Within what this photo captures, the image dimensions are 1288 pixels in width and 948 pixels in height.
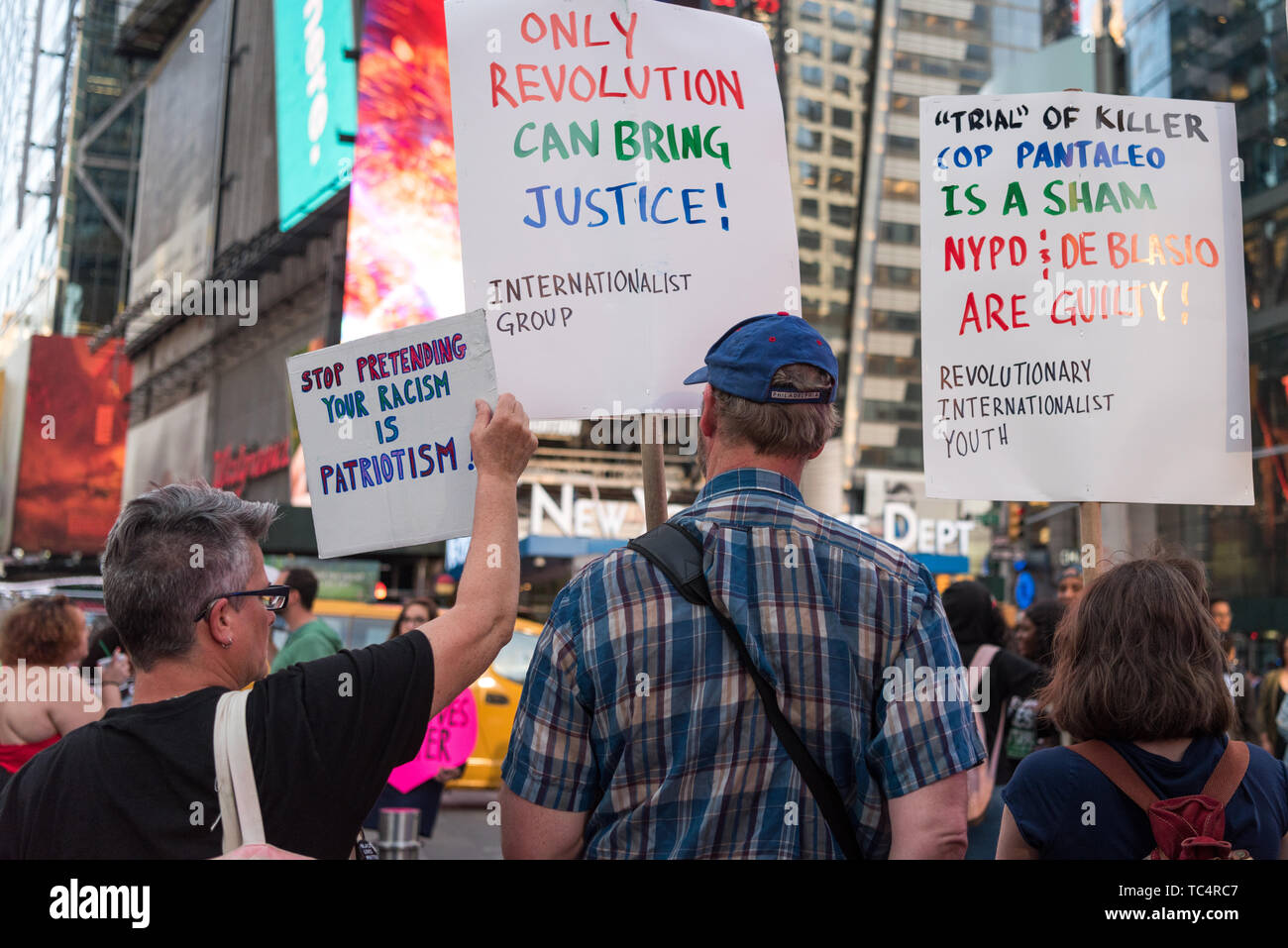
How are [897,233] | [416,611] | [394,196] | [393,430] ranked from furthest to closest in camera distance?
[897,233]
[394,196]
[416,611]
[393,430]

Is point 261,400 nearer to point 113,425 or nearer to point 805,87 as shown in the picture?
point 113,425

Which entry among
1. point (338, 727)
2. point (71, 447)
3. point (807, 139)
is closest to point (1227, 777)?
point (338, 727)

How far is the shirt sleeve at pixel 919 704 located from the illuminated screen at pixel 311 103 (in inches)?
1229

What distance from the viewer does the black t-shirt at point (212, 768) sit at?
1.97 metres

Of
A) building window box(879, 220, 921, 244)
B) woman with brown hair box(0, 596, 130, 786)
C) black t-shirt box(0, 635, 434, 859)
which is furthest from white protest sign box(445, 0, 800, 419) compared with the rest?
building window box(879, 220, 921, 244)

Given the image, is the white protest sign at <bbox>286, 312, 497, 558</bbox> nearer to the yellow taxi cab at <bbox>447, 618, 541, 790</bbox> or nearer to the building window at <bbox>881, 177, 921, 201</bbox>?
the yellow taxi cab at <bbox>447, 618, 541, 790</bbox>

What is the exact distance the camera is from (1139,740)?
2.44 m

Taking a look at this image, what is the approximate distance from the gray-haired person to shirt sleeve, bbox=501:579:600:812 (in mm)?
134

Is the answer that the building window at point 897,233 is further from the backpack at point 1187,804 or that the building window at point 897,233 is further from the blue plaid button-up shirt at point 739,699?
the blue plaid button-up shirt at point 739,699

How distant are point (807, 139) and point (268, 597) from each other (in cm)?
4717

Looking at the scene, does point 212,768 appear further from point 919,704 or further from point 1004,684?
point 1004,684
